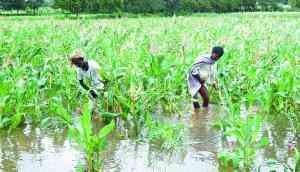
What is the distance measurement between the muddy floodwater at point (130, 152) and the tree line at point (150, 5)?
40268 mm

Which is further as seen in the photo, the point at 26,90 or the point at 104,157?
the point at 26,90

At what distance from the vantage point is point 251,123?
206 inches

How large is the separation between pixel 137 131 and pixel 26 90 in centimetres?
158

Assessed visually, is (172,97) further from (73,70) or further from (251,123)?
(251,123)

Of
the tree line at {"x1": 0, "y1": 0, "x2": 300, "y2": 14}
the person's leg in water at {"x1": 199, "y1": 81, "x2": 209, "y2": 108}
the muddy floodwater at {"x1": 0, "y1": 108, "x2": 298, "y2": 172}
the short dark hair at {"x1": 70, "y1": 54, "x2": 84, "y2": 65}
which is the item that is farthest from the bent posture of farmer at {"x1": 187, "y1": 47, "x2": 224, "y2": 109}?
the tree line at {"x1": 0, "y1": 0, "x2": 300, "y2": 14}

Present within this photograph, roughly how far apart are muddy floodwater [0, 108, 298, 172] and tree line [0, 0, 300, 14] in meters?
40.3

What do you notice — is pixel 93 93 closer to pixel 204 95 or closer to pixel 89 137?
pixel 204 95

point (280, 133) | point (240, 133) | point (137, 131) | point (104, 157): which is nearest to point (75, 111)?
point (137, 131)

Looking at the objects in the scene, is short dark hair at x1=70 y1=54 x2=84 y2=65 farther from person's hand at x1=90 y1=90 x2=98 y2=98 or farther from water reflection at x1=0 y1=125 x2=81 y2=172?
water reflection at x1=0 y1=125 x2=81 y2=172

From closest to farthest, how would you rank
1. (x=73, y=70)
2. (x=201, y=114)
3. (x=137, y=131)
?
(x=137, y=131), (x=201, y=114), (x=73, y=70)

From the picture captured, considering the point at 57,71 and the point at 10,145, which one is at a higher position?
the point at 57,71

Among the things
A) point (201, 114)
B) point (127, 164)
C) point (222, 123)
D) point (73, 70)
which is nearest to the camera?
point (127, 164)

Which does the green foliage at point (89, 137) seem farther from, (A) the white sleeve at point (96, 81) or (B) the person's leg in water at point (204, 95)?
(B) the person's leg in water at point (204, 95)

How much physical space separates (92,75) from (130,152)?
5.12 feet
